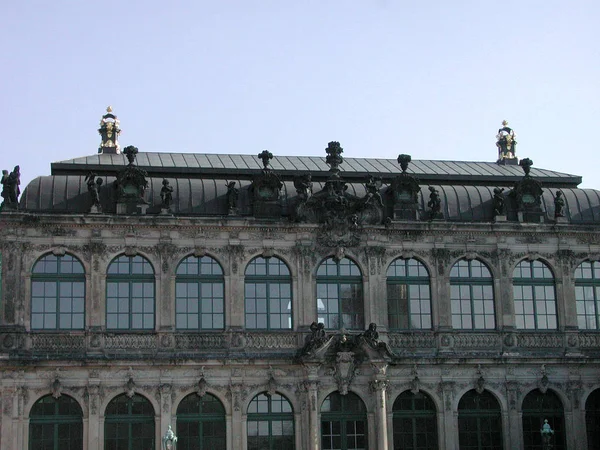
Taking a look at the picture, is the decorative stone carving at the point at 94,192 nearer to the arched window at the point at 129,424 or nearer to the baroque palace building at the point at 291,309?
the baroque palace building at the point at 291,309

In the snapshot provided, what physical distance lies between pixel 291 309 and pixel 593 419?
12743 mm

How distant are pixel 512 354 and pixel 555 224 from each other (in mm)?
5586

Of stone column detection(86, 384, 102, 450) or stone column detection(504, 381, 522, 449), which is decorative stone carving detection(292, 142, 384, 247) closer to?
stone column detection(504, 381, 522, 449)

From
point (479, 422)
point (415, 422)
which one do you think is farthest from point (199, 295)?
point (479, 422)

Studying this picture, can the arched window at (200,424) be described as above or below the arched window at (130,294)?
below

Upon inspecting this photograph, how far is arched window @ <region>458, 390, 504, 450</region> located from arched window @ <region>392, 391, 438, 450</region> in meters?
1.10

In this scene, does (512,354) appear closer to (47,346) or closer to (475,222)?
(475,222)

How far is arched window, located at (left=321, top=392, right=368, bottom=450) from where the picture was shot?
148 feet

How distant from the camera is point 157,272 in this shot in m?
45.2

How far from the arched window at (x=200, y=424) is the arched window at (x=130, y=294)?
3.26m

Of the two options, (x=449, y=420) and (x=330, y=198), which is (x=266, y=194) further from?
(x=449, y=420)

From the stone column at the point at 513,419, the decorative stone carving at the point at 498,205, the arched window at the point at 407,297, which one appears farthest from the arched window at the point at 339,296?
the stone column at the point at 513,419

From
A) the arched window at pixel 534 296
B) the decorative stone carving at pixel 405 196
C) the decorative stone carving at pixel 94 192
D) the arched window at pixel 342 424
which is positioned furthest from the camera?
the arched window at pixel 534 296

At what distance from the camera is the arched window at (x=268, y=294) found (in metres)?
45.8
